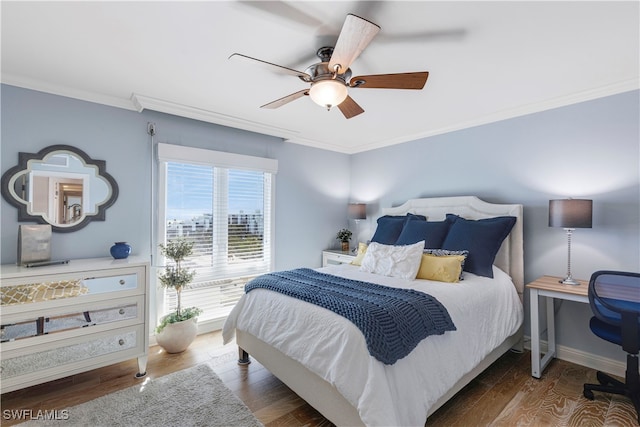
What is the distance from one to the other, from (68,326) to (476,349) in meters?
→ 2.99

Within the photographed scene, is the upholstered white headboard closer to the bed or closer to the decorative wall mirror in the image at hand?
the bed

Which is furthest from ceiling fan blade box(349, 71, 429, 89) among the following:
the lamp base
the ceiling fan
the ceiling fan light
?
the lamp base

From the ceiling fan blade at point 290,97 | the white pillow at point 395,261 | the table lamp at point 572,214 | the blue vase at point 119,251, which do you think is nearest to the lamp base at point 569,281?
the table lamp at point 572,214

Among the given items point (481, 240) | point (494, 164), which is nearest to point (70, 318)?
point (481, 240)

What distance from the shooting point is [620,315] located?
74.7 inches

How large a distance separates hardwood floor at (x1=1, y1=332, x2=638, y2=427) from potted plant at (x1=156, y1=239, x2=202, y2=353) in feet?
0.47

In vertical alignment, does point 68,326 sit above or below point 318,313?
below

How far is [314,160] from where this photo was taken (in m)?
4.43

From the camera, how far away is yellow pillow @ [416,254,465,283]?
8.18ft

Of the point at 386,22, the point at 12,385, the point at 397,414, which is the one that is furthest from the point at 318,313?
the point at 12,385

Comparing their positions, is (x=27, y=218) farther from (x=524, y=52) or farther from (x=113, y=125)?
(x=524, y=52)

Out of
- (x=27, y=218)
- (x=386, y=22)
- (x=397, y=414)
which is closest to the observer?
(x=397, y=414)

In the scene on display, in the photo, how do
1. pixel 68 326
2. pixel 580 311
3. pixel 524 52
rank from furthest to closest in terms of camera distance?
1. pixel 580 311
2. pixel 68 326
3. pixel 524 52

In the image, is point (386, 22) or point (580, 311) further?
point (580, 311)
